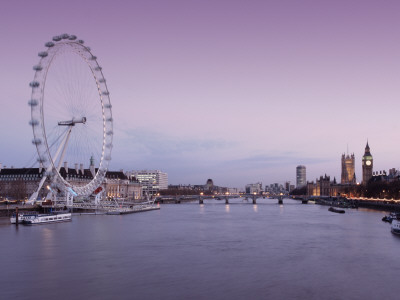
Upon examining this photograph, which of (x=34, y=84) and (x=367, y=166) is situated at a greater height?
(x=34, y=84)

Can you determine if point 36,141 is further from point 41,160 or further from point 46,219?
point 46,219

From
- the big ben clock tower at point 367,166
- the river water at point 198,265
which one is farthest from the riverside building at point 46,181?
the big ben clock tower at point 367,166

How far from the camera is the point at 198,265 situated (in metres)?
25.1

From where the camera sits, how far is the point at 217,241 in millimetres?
35094

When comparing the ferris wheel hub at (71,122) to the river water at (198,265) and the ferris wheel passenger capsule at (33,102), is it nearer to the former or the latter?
the ferris wheel passenger capsule at (33,102)

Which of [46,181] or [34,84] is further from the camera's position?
[46,181]

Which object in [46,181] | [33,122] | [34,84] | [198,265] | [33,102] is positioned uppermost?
[34,84]

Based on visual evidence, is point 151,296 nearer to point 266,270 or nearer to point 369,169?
point 266,270

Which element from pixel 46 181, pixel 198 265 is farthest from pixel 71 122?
pixel 46 181

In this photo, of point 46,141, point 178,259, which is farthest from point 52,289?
point 46,141

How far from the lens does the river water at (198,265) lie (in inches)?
773

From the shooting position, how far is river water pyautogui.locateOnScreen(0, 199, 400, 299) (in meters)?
19.6

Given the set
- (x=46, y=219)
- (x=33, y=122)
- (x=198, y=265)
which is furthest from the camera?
(x=46, y=219)

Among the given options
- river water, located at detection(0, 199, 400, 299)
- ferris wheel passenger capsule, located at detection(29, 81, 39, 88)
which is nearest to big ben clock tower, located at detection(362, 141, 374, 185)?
river water, located at detection(0, 199, 400, 299)
